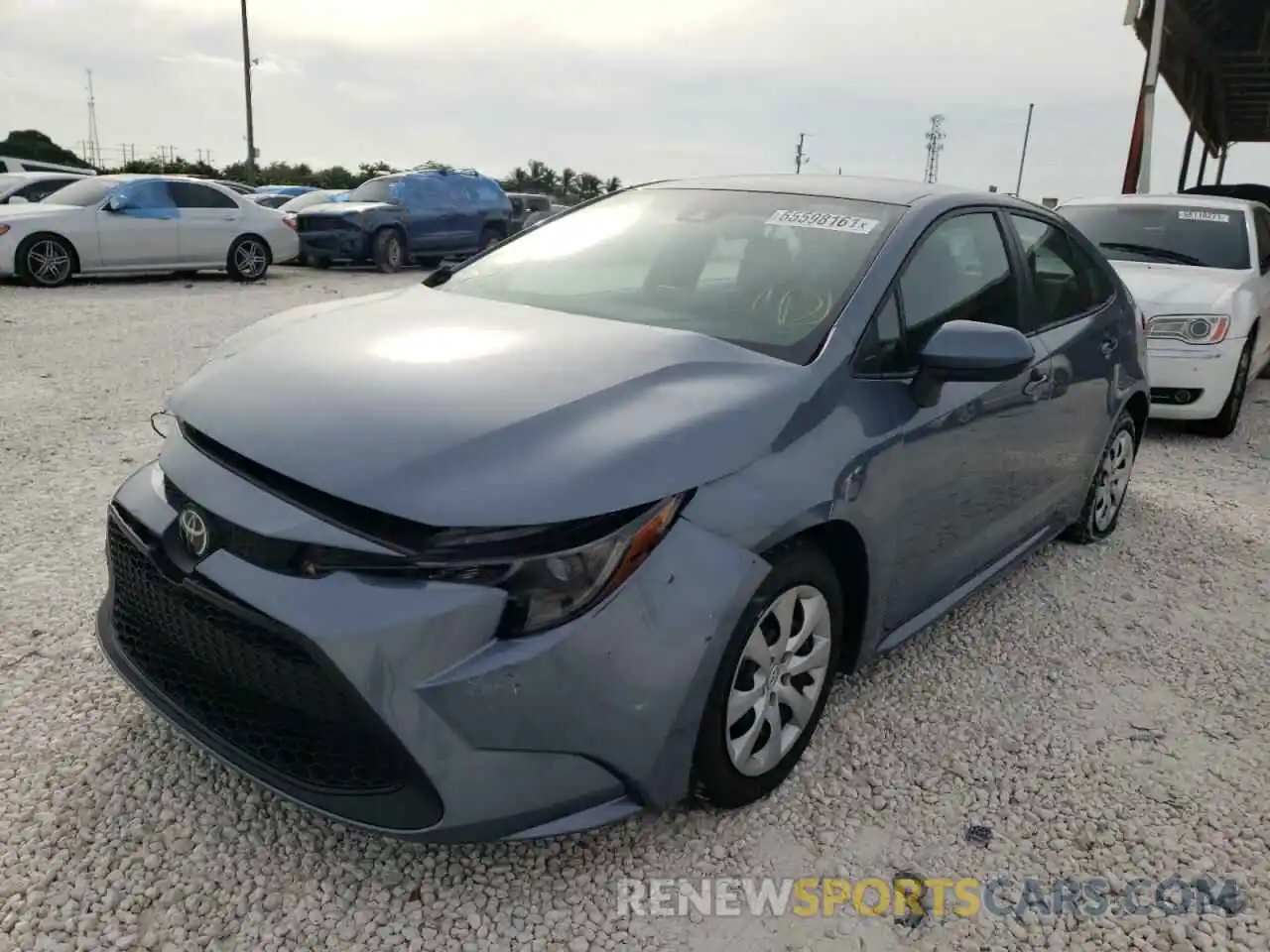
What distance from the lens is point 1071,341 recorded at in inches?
146

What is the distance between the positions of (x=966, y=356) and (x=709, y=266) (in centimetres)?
84

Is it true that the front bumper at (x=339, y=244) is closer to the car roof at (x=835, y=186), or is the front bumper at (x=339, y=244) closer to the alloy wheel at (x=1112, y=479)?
the car roof at (x=835, y=186)

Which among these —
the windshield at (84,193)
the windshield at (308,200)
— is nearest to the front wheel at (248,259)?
the windshield at (84,193)

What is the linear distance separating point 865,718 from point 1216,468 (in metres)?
4.19

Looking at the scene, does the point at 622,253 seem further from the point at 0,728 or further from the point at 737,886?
the point at 0,728

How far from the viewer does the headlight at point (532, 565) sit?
1864 millimetres

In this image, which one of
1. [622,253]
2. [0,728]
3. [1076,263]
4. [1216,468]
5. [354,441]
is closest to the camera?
[354,441]

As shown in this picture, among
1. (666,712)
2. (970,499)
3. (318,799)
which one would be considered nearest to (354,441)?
(318,799)

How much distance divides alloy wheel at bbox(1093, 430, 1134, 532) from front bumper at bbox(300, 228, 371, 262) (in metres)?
12.6

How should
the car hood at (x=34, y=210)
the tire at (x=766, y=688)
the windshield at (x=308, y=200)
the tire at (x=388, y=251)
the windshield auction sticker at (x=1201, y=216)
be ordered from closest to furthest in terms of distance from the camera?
1. the tire at (x=766, y=688)
2. the windshield auction sticker at (x=1201, y=216)
3. the car hood at (x=34, y=210)
4. the tire at (x=388, y=251)
5. the windshield at (x=308, y=200)

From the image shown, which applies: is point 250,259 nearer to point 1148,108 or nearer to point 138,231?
point 138,231

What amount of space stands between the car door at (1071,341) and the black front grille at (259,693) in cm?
259

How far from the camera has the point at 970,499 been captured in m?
3.08

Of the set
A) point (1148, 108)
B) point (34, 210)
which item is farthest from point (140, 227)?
point (1148, 108)
